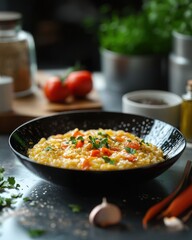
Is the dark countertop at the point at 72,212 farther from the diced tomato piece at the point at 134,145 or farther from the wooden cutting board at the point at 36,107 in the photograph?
the wooden cutting board at the point at 36,107

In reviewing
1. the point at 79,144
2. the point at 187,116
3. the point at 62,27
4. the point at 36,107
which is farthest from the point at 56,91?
the point at 62,27

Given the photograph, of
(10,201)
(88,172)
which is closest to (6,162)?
(10,201)

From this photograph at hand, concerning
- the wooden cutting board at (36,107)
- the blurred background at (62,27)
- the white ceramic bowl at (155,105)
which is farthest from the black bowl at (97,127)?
the blurred background at (62,27)

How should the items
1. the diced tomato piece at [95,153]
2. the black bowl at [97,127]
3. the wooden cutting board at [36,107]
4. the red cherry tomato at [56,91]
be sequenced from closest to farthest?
the black bowl at [97,127] < the diced tomato piece at [95,153] < the wooden cutting board at [36,107] < the red cherry tomato at [56,91]

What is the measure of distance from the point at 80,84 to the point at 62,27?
134 centimetres

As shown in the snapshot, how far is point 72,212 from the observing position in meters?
1.68

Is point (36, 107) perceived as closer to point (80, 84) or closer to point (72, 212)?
point (80, 84)

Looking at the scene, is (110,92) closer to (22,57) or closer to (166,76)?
(166,76)

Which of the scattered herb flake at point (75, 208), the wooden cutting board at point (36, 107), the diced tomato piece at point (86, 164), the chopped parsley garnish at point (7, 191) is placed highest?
the diced tomato piece at point (86, 164)

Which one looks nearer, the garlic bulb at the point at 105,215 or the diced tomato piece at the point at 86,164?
the garlic bulb at the point at 105,215

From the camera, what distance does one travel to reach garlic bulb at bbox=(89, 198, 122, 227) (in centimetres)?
157

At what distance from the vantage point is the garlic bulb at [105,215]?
1574mm

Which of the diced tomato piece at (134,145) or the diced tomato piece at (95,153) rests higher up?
the diced tomato piece at (95,153)

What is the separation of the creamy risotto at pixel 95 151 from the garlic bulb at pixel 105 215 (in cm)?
15
